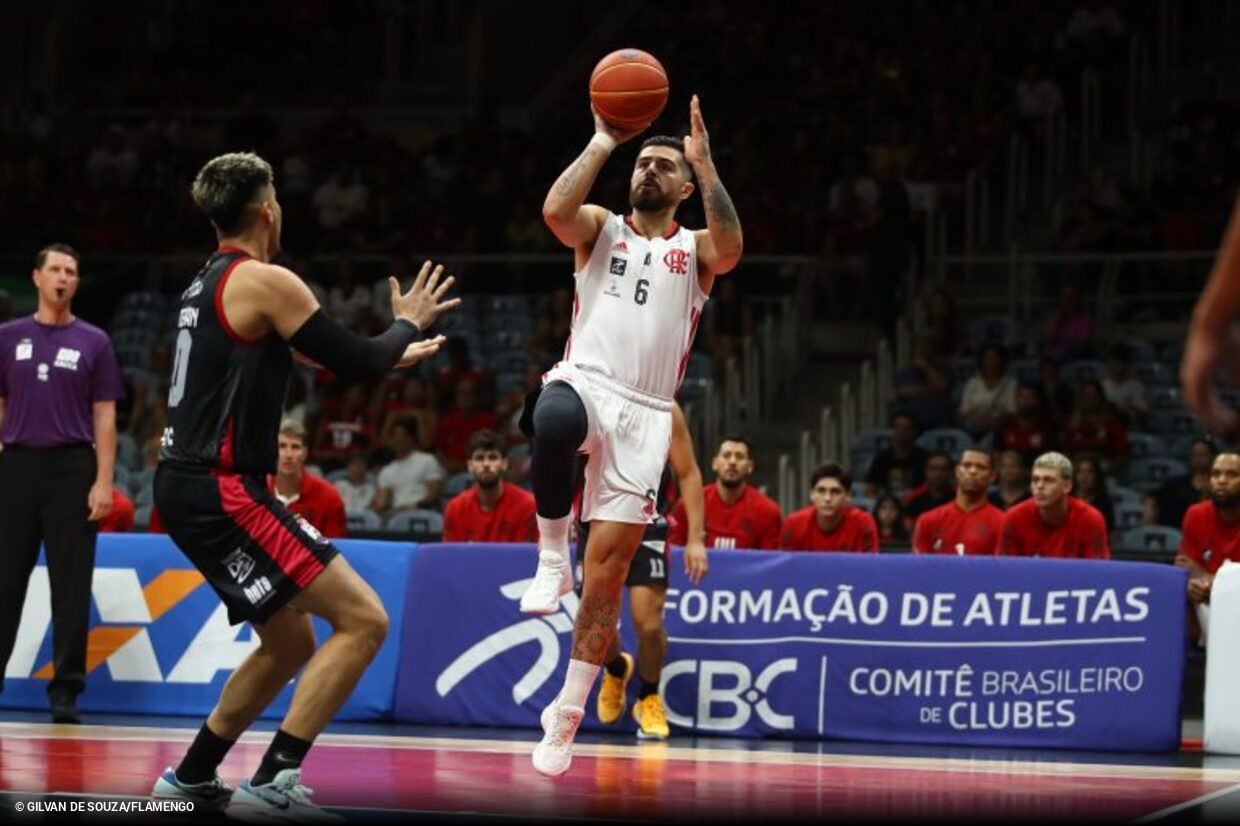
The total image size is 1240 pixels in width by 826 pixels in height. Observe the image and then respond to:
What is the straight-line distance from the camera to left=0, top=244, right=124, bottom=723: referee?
442 inches

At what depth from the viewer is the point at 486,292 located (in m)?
→ 21.1

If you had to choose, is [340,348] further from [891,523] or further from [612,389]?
[891,523]

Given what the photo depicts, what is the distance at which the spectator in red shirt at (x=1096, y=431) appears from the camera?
16172 millimetres

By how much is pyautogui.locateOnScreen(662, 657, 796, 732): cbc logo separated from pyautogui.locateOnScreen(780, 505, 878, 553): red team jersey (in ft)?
5.23

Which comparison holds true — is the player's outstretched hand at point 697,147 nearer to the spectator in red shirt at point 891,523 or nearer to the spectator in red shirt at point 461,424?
the spectator in red shirt at point 891,523

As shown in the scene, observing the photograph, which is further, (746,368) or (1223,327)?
(746,368)

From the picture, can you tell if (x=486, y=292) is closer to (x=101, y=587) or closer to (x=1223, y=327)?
(x=101, y=587)

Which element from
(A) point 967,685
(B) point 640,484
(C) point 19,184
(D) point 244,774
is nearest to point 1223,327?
(B) point 640,484

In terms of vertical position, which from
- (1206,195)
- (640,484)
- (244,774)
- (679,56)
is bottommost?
(244,774)

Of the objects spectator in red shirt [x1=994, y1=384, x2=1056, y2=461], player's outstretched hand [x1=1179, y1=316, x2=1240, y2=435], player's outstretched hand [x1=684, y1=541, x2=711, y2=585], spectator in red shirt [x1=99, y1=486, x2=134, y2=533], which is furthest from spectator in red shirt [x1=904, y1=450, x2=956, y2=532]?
player's outstretched hand [x1=1179, y1=316, x2=1240, y2=435]

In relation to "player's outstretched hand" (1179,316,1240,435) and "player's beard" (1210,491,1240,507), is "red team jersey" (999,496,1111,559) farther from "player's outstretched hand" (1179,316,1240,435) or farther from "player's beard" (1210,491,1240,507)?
"player's outstretched hand" (1179,316,1240,435)

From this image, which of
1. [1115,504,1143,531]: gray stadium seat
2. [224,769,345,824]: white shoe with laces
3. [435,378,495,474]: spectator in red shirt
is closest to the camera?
[224,769,345,824]: white shoe with laces

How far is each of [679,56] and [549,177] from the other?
2.36 metres

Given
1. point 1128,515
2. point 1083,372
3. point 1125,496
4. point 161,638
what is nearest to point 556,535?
point 161,638
